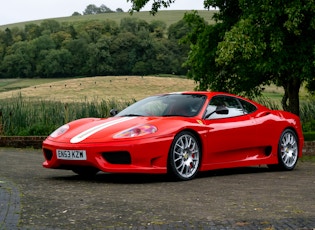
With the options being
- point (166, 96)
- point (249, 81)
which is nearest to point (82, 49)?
point (249, 81)

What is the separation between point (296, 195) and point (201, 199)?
1.25 metres

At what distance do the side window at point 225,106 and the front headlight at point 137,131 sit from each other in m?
1.21

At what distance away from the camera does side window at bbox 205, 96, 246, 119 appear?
382 inches

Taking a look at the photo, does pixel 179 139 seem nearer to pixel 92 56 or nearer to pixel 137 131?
pixel 137 131

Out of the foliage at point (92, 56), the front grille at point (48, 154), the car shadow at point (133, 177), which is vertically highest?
the front grille at point (48, 154)

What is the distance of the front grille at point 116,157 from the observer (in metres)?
8.52

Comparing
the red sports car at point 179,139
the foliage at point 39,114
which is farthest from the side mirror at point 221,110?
the foliage at point 39,114

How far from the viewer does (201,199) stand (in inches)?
276

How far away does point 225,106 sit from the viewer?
1005 centimetres

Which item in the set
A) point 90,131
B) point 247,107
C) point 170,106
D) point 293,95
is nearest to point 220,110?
point 170,106

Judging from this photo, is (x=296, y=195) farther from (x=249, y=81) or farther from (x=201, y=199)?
(x=249, y=81)

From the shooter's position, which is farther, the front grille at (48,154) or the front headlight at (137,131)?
the front grille at (48,154)

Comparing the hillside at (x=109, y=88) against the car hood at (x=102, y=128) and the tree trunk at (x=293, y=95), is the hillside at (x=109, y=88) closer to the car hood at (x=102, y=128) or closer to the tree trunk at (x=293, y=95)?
the tree trunk at (x=293, y=95)

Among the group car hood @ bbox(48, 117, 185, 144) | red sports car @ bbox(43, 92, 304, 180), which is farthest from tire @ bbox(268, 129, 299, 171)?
car hood @ bbox(48, 117, 185, 144)
